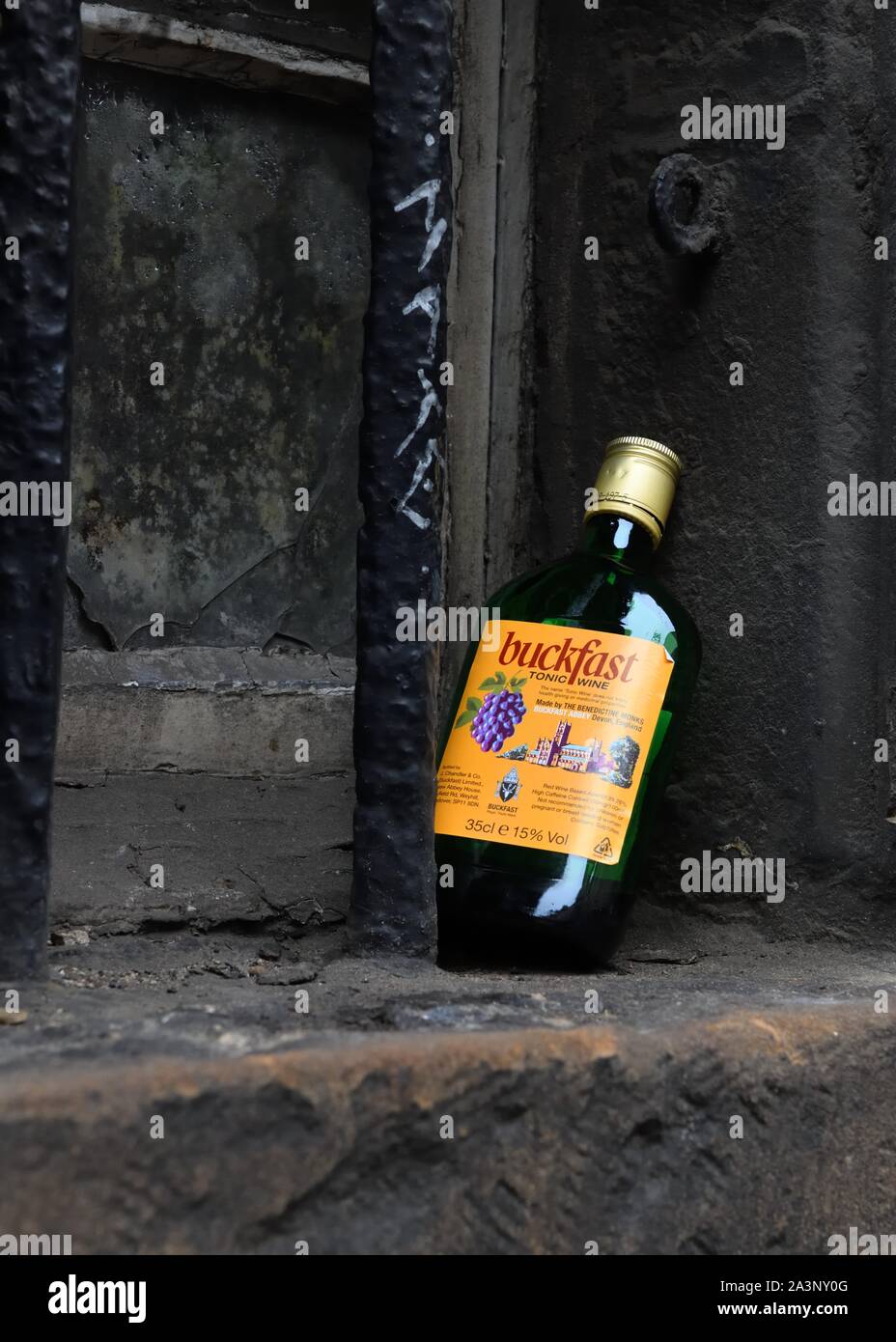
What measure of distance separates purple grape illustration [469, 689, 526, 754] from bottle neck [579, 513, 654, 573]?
12 centimetres

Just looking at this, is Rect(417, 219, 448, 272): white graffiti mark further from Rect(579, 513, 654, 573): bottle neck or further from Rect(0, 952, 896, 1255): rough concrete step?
Rect(0, 952, 896, 1255): rough concrete step

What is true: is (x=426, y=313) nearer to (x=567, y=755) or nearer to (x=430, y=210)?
(x=430, y=210)

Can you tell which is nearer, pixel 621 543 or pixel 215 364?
pixel 621 543

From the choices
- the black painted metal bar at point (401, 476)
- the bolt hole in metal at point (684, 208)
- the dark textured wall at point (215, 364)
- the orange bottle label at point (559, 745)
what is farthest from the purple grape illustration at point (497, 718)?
the bolt hole in metal at point (684, 208)

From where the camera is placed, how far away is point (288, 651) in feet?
3.46

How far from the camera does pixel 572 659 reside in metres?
0.87

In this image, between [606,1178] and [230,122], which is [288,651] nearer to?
[230,122]

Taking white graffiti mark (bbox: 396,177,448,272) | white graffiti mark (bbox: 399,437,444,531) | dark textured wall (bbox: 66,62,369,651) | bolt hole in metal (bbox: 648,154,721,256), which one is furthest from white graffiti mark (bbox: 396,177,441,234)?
dark textured wall (bbox: 66,62,369,651)

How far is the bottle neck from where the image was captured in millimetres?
926

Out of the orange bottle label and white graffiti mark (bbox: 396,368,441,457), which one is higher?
white graffiti mark (bbox: 396,368,441,457)

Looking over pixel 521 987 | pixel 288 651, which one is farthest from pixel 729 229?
pixel 521 987
